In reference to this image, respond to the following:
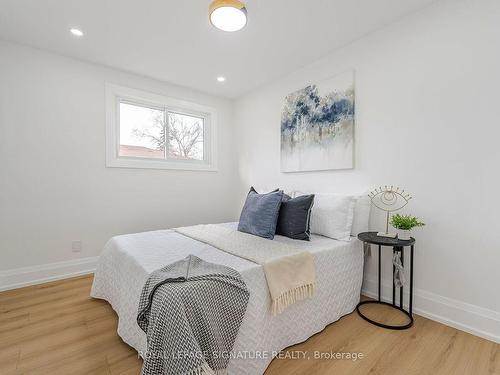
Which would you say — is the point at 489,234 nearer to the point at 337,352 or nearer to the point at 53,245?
the point at 337,352

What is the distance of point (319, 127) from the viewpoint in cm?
274

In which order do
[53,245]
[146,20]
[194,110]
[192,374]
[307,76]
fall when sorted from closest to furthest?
[192,374] < [146,20] < [53,245] < [307,76] < [194,110]


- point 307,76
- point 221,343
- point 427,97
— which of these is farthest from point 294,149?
point 221,343

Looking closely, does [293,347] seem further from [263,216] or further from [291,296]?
[263,216]

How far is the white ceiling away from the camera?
198 centimetres

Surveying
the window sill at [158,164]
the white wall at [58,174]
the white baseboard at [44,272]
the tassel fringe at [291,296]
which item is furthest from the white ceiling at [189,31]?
the white baseboard at [44,272]

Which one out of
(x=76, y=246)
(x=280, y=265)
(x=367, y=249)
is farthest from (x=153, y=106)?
(x=367, y=249)

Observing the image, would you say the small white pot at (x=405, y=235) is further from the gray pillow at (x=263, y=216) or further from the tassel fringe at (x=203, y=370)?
the tassel fringe at (x=203, y=370)

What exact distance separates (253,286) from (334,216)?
3.76 ft

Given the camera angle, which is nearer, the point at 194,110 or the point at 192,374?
the point at 192,374

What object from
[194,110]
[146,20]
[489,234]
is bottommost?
[489,234]

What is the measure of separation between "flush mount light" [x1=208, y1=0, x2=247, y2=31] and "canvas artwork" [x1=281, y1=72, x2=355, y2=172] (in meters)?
1.37

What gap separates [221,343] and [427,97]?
7.46 ft

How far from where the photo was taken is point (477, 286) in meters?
1.75
